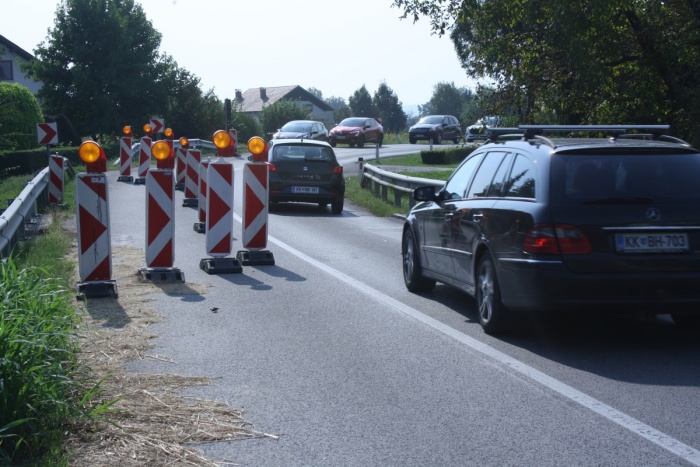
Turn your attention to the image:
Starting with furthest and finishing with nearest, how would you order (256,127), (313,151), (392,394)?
1. (256,127)
2. (313,151)
3. (392,394)

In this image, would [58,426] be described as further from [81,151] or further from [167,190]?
[167,190]

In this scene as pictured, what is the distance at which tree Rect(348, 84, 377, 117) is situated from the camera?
144 metres

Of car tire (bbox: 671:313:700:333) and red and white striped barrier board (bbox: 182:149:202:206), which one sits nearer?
car tire (bbox: 671:313:700:333)

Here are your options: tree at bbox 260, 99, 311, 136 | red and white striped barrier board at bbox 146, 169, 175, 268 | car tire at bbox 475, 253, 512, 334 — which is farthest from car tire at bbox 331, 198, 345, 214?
tree at bbox 260, 99, 311, 136

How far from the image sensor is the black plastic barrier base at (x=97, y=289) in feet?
32.8

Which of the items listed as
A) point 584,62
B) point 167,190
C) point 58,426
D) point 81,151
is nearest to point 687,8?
point 584,62

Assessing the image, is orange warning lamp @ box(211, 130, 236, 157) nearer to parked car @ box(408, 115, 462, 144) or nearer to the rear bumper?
the rear bumper

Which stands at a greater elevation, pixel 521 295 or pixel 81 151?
pixel 81 151

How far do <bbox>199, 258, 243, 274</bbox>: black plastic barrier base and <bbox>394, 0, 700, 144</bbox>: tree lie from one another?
674 cm

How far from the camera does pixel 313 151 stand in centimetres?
2239

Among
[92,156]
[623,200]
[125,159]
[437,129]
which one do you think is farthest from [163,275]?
[437,129]

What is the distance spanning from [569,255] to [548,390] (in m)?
1.42

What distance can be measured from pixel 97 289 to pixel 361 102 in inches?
5339

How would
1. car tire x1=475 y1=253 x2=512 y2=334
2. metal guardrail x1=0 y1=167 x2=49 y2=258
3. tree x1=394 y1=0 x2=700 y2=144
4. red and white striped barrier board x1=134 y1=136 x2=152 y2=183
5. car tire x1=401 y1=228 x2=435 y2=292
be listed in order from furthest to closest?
red and white striped barrier board x1=134 y1=136 x2=152 y2=183 → tree x1=394 y1=0 x2=700 y2=144 → car tire x1=401 y1=228 x2=435 y2=292 → metal guardrail x1=0 y1=167 x2=49 y2=258 → car tire x1=475 y1=253 x2=512 y2=334
